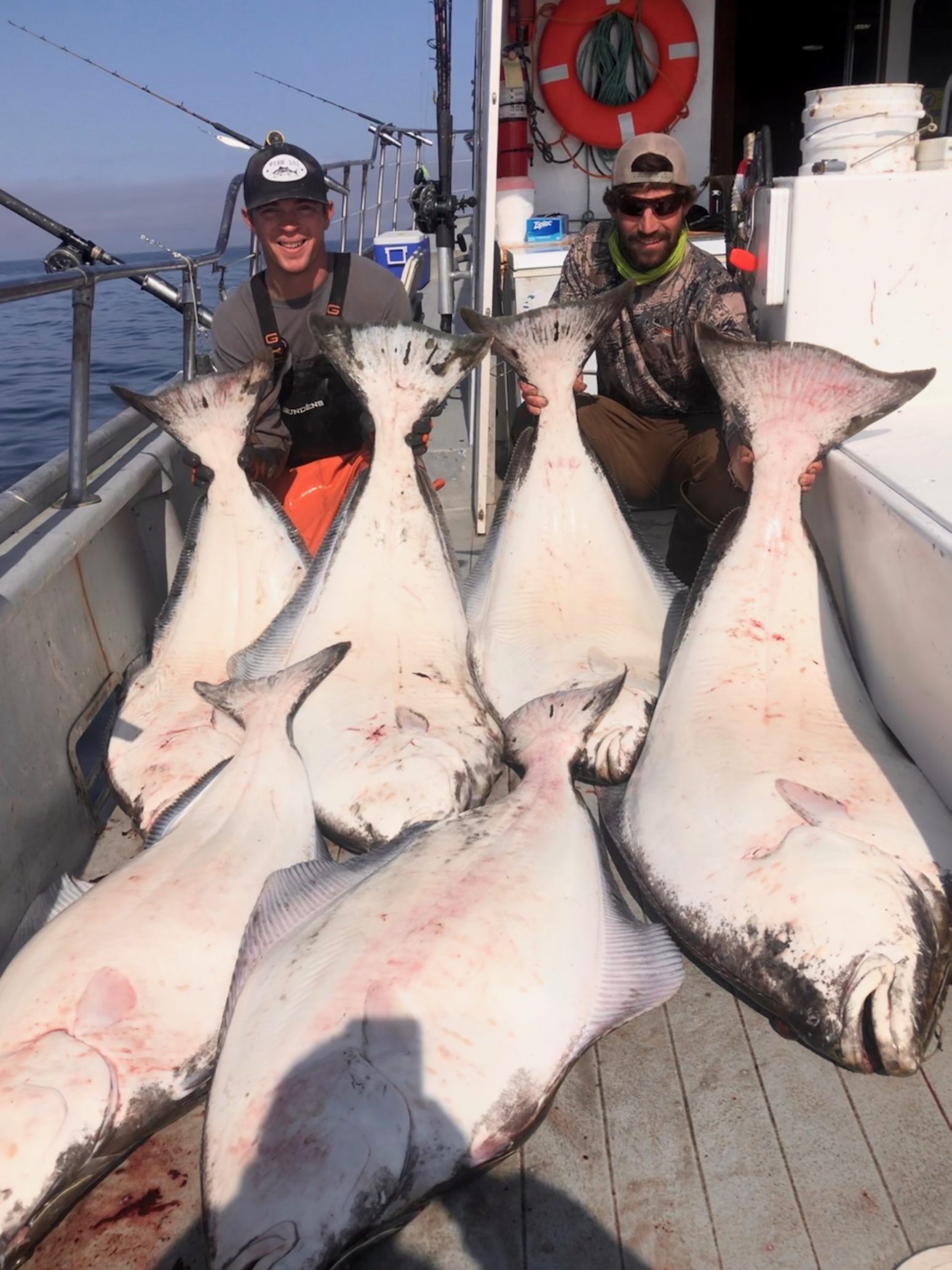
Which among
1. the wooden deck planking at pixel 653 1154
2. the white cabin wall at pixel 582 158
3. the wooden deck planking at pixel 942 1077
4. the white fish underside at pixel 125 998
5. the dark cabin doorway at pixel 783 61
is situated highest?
the dark cabin doorway at pixel 783 61

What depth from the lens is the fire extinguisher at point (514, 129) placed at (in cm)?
600

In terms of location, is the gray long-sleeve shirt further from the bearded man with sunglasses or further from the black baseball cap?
the bearded man with sunglasses

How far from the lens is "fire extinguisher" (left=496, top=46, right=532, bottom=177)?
6.00m

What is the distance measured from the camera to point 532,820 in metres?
2.38

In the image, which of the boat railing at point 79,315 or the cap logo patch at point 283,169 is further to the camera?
the cap logo patch at point 283,169

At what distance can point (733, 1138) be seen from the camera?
196cm

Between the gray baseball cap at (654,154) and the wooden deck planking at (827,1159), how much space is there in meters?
3.08

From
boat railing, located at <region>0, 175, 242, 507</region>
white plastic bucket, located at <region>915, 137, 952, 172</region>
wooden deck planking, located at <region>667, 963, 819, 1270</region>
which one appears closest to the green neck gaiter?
white plastic bucket, located at <region>915, 137, 952, 172</region>

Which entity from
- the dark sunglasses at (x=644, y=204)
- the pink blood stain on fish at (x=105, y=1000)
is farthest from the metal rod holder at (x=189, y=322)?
the pink blood stain on fish at (x=105, y=1000)

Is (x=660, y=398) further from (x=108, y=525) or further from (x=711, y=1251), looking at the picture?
(x=711, y=1251)

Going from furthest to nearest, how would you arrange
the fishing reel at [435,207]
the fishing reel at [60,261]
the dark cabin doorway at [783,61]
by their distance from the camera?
the fishing reel at [435,207] < the dark cabin doorway at [783,61] < the fishing reel at [60,261]

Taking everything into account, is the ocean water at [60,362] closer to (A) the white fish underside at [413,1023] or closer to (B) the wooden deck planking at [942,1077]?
(A) the white fish underside at [413,1023]

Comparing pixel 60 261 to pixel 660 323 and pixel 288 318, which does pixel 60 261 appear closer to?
pixel 288 318

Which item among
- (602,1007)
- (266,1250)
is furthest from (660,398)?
(266,1250)
